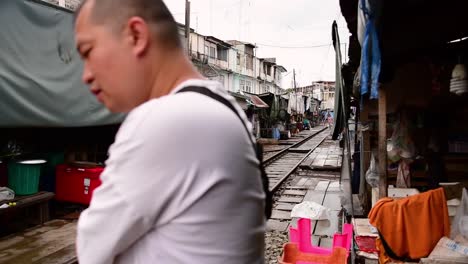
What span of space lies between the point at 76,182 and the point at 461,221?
6382 mm

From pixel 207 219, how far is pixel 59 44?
Result: 21.9 feet

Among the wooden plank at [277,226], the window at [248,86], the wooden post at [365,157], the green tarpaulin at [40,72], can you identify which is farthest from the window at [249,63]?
the green tarpaulin at [40,72]

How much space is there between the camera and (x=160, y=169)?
2.72 ft

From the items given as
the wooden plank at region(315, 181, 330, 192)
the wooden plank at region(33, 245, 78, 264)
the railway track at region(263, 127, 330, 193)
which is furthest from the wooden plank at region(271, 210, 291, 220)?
the wooden plank at region(33, 245, 78, 264)

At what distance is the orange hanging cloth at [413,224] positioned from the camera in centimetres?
329

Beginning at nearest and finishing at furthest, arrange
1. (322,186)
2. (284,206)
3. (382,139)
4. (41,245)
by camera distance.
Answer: (382,139) < (41,245) < (284,206) < (322,186)

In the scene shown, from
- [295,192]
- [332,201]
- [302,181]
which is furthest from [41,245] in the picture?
[302,181]

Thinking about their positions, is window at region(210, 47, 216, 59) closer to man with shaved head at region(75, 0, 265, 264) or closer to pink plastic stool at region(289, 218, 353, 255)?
pink plastic stool at region(289, 218, 353, 255)

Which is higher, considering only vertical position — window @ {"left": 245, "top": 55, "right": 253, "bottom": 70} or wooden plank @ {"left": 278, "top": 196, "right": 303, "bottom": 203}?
window @ {"left": 245, "top": 55, "right": 253, "bottom": 70}

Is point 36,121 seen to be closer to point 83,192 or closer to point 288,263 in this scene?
point 83,192

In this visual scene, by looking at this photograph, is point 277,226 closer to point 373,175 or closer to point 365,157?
point 365,157

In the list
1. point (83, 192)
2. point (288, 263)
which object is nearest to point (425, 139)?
point (288, 263)

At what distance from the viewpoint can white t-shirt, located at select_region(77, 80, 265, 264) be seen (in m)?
0.83

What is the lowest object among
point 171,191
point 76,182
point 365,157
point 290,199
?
point 290,199
